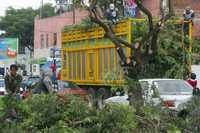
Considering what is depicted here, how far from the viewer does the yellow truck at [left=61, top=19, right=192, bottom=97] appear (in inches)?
847

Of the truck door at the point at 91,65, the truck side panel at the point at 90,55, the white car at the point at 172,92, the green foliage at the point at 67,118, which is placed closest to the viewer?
the green foliage at the point at 67,118

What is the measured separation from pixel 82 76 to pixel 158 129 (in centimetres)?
1555

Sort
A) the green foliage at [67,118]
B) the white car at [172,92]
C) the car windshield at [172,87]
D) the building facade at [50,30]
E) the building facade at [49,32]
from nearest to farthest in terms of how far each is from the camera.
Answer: the green foliage at [67,118] → the white car at [172,92] → the car windshield at [172,87] → the building facade at [50,30] → the building facade at [49,32]

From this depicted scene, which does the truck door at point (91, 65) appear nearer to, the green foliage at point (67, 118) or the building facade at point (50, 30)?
the green foliage at point (67, 118)

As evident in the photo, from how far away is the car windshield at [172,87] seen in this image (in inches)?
647

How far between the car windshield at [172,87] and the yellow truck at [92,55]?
12.1 ft

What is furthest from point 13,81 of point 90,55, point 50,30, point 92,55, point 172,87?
point 50,30

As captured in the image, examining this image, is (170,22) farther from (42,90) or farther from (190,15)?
(42,90)

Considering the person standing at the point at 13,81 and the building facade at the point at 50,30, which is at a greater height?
the building facade at the point at 50,30

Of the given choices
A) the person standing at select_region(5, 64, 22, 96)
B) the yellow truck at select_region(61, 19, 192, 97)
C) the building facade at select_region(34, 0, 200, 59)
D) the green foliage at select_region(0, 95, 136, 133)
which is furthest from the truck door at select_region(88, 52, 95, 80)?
the building facade at select_region(34, 0, 200, 59)

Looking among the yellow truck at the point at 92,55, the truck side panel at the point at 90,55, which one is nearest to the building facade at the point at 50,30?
the truck side panel at the point at 90,55

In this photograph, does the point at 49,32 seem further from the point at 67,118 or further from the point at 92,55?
the point at 67,118

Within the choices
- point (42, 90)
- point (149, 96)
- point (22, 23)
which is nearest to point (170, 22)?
point (42, 90)

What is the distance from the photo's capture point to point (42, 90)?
1459 cm
